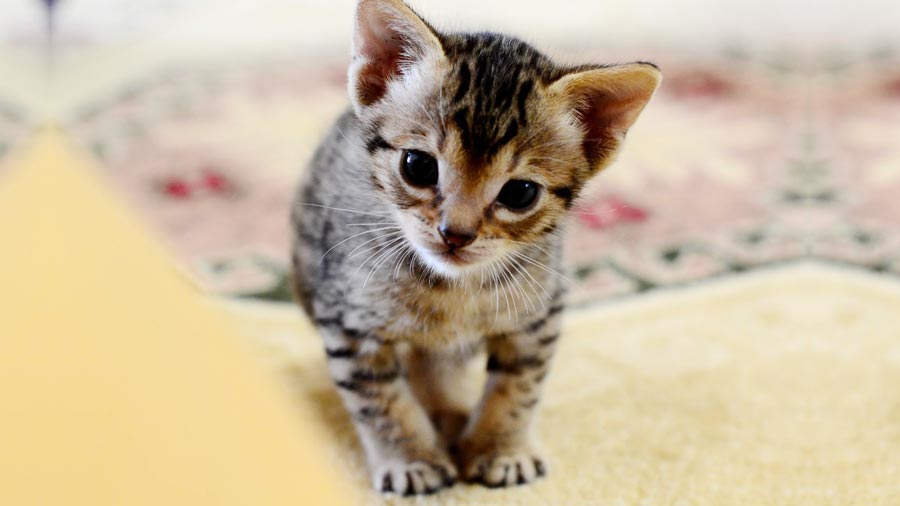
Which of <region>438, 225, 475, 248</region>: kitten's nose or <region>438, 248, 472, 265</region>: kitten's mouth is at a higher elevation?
<region>438, 225, 475, 248</region>: kitten's nose

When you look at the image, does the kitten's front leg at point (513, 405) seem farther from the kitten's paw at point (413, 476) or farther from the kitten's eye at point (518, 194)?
the kitten's eye at point (518, 194)

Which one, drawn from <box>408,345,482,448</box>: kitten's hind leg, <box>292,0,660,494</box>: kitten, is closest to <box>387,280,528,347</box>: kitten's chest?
<box>292,0,660,494</box>: kitten

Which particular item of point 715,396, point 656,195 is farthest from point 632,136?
point 715,396

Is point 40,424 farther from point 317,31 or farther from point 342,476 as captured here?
point 317,31

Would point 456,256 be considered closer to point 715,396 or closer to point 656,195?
point 715,396

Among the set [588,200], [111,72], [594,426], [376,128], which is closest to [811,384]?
[594,426]

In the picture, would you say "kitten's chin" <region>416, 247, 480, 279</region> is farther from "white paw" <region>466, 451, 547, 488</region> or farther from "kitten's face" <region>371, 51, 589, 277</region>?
"white paw" <region>466, 451, 547, 488</region>

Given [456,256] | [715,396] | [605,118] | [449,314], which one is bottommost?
[715,396]
